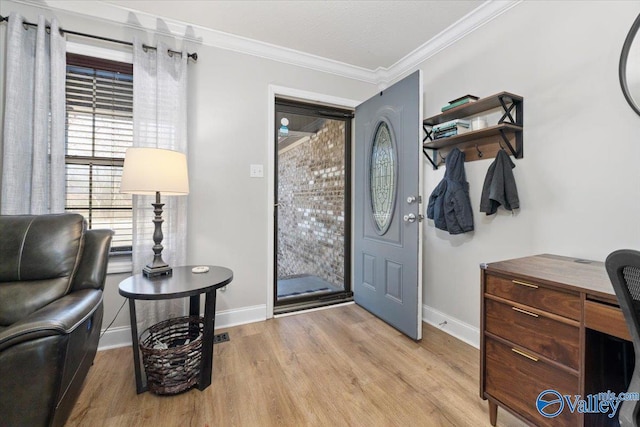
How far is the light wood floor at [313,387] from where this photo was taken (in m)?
1.42

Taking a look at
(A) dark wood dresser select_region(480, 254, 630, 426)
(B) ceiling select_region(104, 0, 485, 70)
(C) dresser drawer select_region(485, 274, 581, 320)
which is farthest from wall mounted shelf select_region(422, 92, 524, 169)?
(C) dresser drawer select_region(485, 274, 581, 320)

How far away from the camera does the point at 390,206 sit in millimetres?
2494

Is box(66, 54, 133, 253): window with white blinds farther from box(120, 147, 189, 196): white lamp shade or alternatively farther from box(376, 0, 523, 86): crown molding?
box(376, 0, 523, 86): crown molding

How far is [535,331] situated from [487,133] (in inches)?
50.3

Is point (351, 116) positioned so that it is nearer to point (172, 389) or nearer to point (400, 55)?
point (400, 55)

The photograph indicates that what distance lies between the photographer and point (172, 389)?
1.56 m

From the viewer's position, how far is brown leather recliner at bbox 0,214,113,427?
964 millimetres

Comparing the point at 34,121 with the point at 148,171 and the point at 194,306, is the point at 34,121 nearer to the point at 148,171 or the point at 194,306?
the point at 148,171

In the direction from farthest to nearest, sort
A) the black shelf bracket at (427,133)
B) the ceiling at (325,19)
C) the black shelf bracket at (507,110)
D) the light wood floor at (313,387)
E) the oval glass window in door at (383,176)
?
the oval glass window in door at (383,176) → the black shelf bracket at (427,133) → the ceiling at (325,19) → the black shelf bracket at (507,110) → the light wood floor at (313,387)

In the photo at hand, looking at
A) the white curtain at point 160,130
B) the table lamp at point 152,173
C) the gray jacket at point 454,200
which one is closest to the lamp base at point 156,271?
the table lamp at point 152,173

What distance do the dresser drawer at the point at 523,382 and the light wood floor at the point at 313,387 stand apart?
230mm

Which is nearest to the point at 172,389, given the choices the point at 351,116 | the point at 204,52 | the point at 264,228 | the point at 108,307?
the point at 108,307

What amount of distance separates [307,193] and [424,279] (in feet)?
4.94

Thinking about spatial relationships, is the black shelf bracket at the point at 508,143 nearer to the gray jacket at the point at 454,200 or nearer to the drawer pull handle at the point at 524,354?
the gray jacket at the point at 454,200
